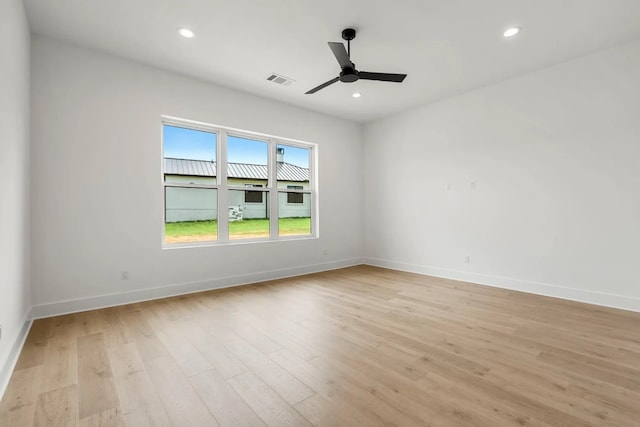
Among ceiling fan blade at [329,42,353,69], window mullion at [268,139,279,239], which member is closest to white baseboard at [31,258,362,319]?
window mullion at [268,139,279,239]

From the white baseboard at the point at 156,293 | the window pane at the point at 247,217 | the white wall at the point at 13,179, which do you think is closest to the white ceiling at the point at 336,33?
the white wall at the point at 13,179

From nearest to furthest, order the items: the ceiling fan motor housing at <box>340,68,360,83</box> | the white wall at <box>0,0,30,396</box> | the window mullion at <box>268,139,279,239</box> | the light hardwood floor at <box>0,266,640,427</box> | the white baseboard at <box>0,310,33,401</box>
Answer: the light hardwood floor at <box>0,266,640,427</box>
the white baseboard at <box>0,310,33,401</box>
the white wall at <box>0,0,30,396</box>
the ceiling fan motor housing at <box>340,68,360,83</box>
the window mullion at <box>268,139,279,239</box>

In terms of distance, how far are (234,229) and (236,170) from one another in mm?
979

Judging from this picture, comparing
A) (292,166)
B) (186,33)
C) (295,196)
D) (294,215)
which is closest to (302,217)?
(294,215)

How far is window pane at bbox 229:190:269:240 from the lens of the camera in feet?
15.6

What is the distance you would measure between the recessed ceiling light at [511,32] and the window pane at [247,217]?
3.94m

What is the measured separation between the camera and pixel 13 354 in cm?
225

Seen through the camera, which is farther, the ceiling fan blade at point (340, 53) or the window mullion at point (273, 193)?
the window mullion at point (273, 193)

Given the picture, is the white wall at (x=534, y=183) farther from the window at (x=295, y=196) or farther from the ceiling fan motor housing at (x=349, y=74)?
the ceiling fan motor housing at (x=349, y=74)

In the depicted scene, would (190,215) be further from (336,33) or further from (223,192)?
(336,33)

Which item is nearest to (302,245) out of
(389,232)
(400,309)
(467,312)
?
(389,232)

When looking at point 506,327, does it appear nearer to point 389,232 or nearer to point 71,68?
point 389,232

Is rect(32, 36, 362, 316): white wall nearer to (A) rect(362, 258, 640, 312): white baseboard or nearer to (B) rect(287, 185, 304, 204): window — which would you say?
(B) rect(287, 185, 304, 204): window

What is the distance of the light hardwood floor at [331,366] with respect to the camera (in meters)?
1.64
